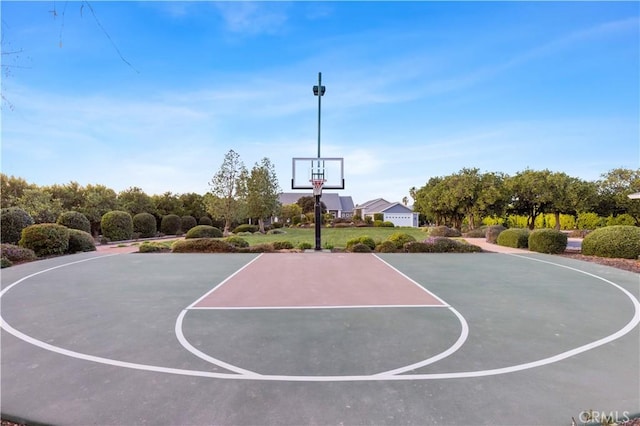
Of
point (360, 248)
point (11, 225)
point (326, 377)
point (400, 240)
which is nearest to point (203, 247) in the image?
point (360, 248)

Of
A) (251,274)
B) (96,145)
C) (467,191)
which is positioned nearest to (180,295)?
(251,274)

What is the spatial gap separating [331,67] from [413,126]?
537cm

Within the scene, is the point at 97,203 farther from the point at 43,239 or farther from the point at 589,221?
the point at 589,221

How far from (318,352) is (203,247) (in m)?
12.3

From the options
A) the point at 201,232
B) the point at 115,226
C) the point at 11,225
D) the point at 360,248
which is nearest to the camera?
the point at 11,225

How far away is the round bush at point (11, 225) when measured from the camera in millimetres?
13469

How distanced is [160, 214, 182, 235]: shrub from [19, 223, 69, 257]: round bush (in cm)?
1359

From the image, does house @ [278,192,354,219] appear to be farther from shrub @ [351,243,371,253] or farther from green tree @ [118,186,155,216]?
shrub @ [351,243,371,253]

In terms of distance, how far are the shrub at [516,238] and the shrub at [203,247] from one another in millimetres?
14192

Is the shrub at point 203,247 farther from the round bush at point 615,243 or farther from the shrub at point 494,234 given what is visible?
the shrub at point 494,234

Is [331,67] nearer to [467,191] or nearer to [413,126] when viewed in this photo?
[413,126]

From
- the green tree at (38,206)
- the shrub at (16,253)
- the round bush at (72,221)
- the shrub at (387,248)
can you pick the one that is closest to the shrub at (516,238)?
the shrub at (387,248)

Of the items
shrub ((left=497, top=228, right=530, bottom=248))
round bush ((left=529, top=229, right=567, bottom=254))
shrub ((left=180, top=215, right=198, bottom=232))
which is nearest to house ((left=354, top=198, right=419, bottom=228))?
shrub ((left=180, top=215, right=198, bottom=232))

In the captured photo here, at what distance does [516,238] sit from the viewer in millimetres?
16453
